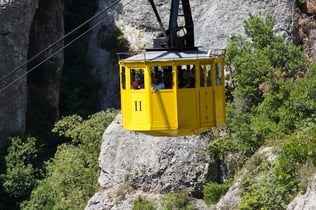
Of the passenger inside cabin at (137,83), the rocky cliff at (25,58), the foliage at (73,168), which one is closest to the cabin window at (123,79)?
the passenger inside cabin at (137,83)

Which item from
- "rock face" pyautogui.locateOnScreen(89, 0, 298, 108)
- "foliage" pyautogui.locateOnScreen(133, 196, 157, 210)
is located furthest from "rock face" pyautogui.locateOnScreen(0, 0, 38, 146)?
"foliage" pyautogui.locateOnScreen(133, 196, 157, 210)

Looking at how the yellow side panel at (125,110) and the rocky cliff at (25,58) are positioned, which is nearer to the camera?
the yellow side panel at (125,110)

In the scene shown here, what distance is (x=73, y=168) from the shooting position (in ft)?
132

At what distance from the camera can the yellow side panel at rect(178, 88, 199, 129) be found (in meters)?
17.9

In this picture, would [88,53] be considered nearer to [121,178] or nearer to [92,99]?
[92,99]

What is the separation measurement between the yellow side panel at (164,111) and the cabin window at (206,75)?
1.88 feet

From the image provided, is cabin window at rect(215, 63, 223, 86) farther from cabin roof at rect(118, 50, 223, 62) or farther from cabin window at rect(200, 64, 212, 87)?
cabin roof at rect(118, 50, 223, 62)

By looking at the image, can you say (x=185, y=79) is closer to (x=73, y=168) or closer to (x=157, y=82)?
(x=157, y=82)

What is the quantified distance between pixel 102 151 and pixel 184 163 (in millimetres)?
3806

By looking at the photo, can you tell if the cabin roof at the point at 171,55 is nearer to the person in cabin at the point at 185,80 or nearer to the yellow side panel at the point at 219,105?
the person in cabin at the point at 185,80

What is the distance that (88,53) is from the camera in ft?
161

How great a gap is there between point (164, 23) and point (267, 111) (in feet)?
41.3

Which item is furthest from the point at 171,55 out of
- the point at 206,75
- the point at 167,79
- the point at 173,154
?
the point at 173,154

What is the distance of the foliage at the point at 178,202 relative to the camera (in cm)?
3400
